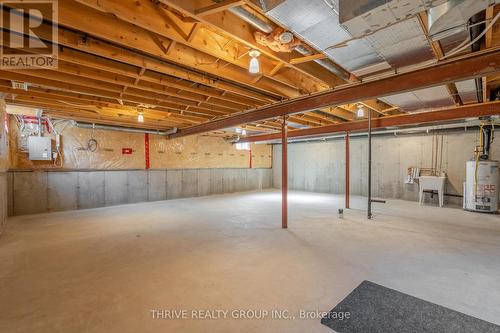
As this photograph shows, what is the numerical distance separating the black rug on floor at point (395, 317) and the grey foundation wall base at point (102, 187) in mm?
6729

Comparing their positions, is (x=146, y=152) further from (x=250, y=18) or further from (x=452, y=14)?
(x=452, y=14)

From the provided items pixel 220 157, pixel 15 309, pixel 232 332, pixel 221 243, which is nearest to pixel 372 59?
pixel 232 332

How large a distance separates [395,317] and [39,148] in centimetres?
740

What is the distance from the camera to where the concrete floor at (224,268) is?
1792mm

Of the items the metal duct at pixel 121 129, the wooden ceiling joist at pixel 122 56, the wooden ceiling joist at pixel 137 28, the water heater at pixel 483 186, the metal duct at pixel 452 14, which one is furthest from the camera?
the metal duct at pixel 121 129

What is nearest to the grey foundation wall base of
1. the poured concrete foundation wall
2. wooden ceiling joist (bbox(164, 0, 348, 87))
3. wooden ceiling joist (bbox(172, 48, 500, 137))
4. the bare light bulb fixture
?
the poured concrete foundation wall

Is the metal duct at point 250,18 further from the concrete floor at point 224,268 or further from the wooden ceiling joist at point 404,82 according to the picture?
the concrete floor at point 224,268

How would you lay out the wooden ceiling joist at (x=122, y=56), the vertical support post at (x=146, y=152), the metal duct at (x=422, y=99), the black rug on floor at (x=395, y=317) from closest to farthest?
the black rug on floor at (x=395, y=317) < the wooden ceiling joist at (x=122, y=56) < the metal duct at (x=422, y=99) < the vertical support post at (x=146, y=152)

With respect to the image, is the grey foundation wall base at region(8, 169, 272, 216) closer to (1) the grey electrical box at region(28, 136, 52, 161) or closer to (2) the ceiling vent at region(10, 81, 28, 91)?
(1) the grey electrical box at region(28, 136, 52, 161)

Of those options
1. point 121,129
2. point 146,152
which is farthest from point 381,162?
point 121,129

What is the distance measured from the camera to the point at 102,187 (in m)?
6.30

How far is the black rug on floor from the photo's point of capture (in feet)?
5.29

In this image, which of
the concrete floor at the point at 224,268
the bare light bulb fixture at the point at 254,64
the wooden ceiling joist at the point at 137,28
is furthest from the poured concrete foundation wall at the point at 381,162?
the bare light bulb fixture at the point at 254,64

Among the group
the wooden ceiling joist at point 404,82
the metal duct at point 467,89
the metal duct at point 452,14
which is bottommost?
the metal duct at point 452,14
